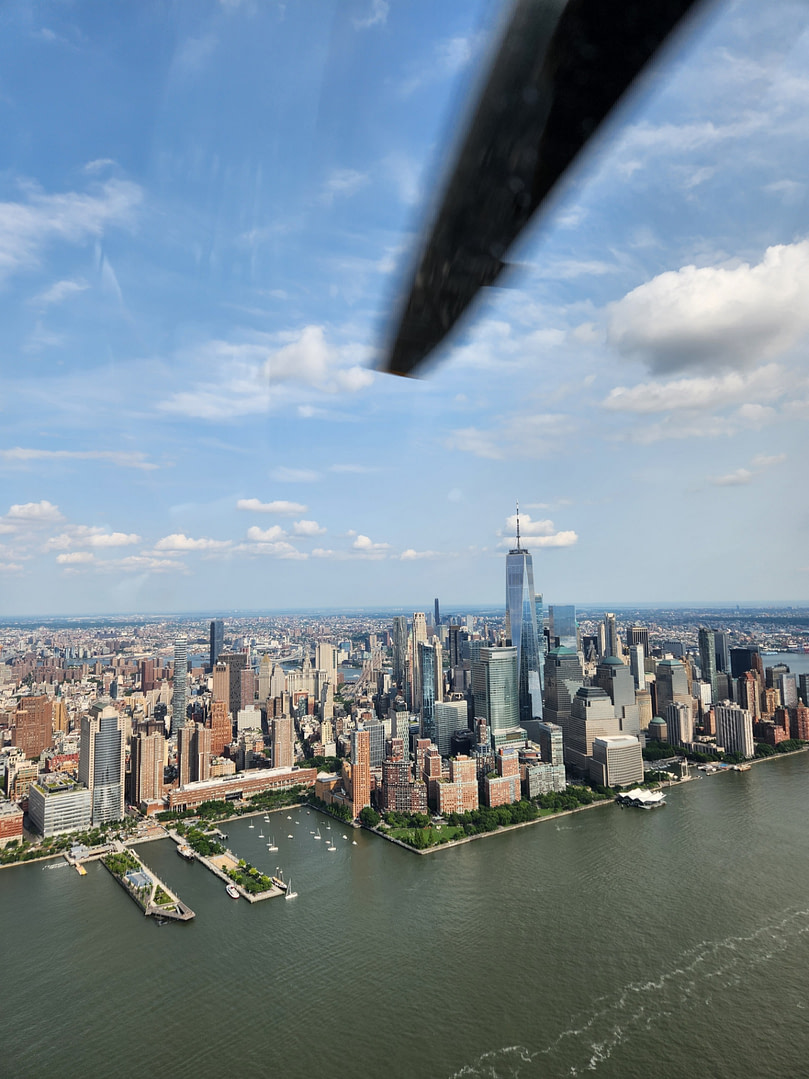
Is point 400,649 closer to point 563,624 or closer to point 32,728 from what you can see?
point 563,624

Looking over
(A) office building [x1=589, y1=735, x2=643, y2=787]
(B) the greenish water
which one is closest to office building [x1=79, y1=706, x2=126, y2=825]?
(B) the greenish water

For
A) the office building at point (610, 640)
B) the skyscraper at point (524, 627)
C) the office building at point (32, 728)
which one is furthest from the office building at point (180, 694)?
the office building at point (610, 640)

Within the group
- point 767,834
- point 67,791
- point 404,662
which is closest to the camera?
point 767,834

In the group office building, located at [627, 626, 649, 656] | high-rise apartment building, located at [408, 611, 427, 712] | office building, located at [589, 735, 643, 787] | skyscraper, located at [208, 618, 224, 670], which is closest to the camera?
office building, located at [589, 735, 643, 787]

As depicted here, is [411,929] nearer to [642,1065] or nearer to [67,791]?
[642,1065]

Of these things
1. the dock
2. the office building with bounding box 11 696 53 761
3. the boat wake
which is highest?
the office building with bounding box 11 696 53 761

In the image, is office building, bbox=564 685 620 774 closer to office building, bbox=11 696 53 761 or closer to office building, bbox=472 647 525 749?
office building, bbox=472 647 525 749

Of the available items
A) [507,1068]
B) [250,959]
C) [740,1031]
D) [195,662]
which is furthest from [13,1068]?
[195,662]
